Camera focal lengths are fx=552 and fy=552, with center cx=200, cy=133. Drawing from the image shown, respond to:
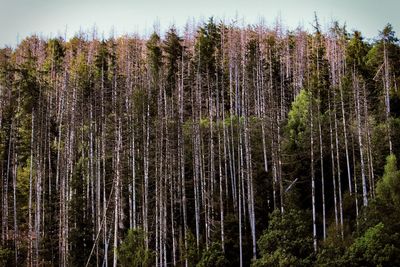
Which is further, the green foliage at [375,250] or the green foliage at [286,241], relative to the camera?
the green foliage at [286,241]

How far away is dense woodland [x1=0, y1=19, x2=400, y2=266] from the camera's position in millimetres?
32688

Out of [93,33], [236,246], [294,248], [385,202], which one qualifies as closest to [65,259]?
[236,246]

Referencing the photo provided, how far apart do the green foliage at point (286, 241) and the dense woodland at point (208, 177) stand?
3.3 inches

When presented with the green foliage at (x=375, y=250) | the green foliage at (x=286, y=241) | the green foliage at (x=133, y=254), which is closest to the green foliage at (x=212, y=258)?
the green foliage at (x=286, y=241)

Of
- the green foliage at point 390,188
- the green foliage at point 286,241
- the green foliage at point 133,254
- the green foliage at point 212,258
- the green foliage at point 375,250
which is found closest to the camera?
the green foliage at point 133,254

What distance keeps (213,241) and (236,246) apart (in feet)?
4.97

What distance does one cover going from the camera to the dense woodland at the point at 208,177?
32688 mm

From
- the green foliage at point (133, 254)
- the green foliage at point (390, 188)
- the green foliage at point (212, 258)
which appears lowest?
the green foliage at point (212, 258)

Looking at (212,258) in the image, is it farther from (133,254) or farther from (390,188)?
(390,188)

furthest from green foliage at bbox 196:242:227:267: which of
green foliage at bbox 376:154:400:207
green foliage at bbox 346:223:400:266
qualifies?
green foliage at bbox 376:154:400:207

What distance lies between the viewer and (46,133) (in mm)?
46688

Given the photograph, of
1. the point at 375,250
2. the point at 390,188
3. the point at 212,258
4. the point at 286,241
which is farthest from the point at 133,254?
the point at 390,188

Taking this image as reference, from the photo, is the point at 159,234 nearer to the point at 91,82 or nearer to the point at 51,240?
the point at 51,240

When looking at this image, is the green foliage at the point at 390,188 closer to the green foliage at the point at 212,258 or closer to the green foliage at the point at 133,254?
the green foliage at the point at 212,258
